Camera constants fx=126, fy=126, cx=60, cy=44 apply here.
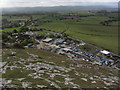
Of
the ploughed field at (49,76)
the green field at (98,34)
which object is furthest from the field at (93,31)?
the ploughed field at (49,76)

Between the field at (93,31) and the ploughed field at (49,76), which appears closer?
the ploughed field at (49,76)

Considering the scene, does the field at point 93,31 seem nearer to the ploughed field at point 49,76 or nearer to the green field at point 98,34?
the green field at point 98,34

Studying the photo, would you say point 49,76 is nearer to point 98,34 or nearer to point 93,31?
point 98,34

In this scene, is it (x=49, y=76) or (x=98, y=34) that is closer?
(x=49, y=76)

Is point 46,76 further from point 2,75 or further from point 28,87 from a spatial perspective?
point 2,75

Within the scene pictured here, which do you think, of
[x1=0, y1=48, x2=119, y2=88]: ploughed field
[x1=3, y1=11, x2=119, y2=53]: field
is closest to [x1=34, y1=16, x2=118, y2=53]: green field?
[x1=3, y1=11, x2=119, y2=53]: field

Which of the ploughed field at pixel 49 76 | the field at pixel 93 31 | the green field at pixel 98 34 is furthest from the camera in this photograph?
the field at pixel 93 31

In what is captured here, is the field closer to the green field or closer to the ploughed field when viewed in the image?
the green field

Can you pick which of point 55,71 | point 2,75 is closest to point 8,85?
point 2,75

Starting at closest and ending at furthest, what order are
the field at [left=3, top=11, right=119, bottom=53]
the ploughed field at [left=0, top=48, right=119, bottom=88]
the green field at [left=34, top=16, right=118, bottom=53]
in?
the ploughed field at [left=0, top=48, right=119, bottom=88] < the green field at [left=34, top=16, right=118, bottom=53] < the field at [left=3, top=11, right=119, bottom=53]

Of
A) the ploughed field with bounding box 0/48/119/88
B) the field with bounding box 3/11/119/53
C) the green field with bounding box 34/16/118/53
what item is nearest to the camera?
the ploughed field with bounding box 0/48/119/88

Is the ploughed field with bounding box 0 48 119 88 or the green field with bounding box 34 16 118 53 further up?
the green field with bounding box 34 16 118 53

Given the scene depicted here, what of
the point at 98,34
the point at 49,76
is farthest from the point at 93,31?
the point at 49,76
